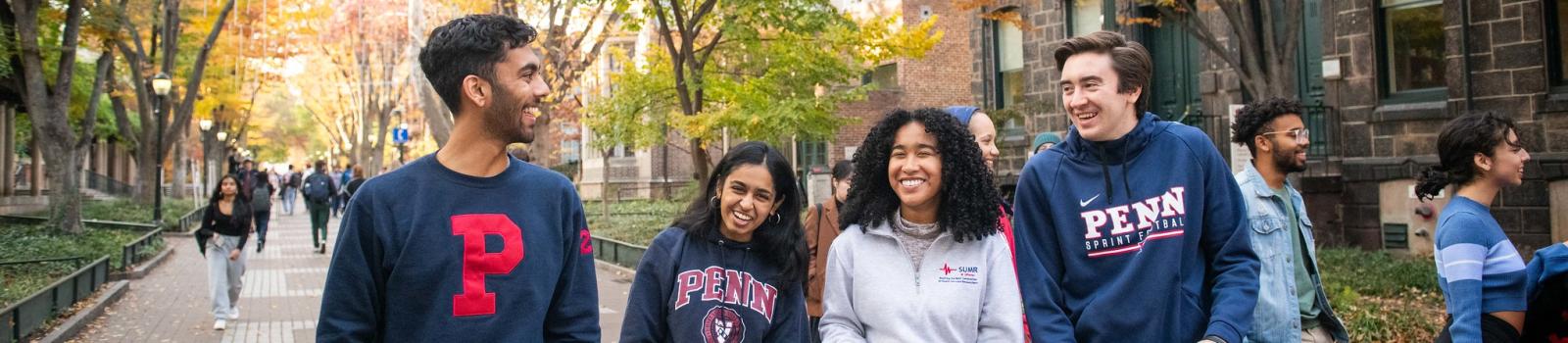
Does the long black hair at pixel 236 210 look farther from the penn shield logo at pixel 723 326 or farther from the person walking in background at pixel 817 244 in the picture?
the penn shield logo at pixel 723 326

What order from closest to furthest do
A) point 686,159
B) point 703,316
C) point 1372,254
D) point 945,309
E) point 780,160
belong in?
point 945,309 < point 703,316 < point 780,160 < point 1372,254 < point 686,159

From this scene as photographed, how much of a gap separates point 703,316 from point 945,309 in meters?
1.00

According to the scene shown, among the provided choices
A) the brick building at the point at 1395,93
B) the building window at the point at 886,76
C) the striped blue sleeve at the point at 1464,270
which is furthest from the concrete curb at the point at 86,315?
the building window at the point at 886,76

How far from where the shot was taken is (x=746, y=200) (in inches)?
175

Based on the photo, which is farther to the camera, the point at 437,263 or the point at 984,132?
the point at 984,132

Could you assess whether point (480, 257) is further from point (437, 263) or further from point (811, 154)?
point (811, 154)

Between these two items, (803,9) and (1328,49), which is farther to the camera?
(803,9)

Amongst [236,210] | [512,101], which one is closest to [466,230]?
[512,101]

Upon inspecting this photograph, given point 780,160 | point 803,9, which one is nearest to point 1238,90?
point 803,9

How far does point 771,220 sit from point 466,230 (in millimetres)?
1560

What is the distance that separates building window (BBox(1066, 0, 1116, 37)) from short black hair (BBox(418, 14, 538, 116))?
17.1 meters

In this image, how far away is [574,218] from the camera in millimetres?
3686

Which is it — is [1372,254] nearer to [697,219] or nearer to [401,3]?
[697,219]

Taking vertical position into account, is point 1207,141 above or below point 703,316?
above
